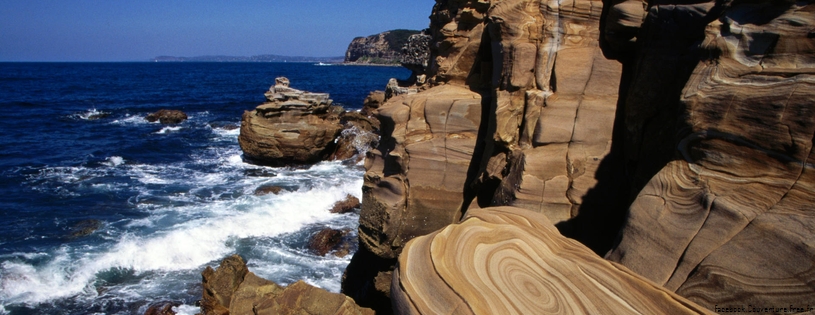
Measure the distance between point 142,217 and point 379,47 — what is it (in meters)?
155

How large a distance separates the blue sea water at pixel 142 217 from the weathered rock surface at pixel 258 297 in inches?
75.3

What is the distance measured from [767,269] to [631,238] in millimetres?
1056

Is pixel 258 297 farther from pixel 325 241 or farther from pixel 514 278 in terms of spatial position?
pixel 325 241

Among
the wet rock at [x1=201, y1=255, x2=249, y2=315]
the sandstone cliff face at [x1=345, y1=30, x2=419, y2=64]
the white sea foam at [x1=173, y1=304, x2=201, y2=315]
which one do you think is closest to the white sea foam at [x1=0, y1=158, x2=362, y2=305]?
the white sea foam at [x1=173, y1=304, x2=201, y2=315]

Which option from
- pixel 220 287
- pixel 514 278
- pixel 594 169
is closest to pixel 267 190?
pixel 220 287

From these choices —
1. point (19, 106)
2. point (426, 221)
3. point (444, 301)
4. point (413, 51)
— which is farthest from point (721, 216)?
point (19, 106)

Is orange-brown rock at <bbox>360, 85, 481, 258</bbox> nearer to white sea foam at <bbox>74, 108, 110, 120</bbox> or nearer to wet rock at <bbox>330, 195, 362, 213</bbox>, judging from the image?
wet rock at <bbox>330, 195, 362, 213</bbox>

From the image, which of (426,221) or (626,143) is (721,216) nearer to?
(626,143)

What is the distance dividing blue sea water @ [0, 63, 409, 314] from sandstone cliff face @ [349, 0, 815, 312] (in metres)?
4.25

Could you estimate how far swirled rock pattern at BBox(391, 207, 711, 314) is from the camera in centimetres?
→ 374

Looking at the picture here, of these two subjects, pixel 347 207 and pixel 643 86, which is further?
pixel 347 207

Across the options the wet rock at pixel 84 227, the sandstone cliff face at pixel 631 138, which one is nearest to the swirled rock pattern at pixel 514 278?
the sandstone cliff face at pixel 631 138

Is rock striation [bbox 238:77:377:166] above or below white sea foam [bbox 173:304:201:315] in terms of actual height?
above

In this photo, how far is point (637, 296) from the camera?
12.3 ft
